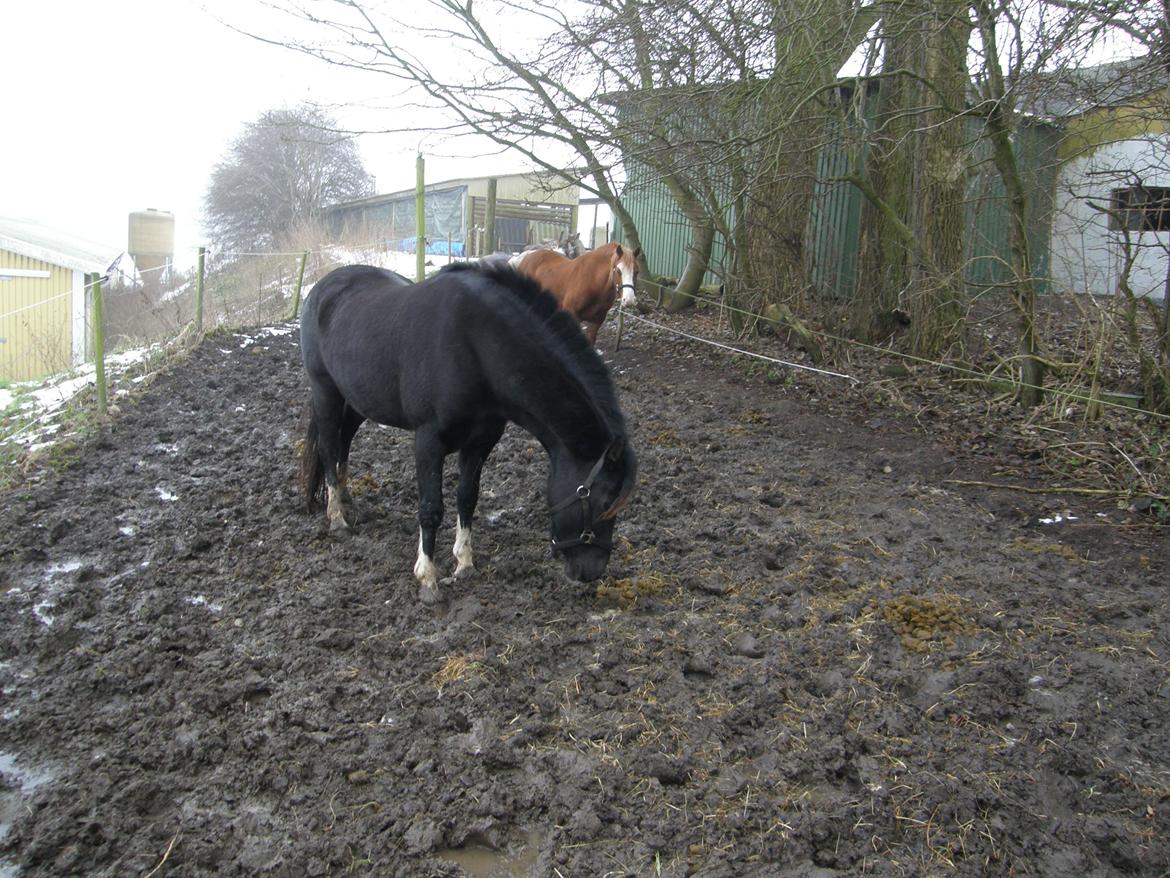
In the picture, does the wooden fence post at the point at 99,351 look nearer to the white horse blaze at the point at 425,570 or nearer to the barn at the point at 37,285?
the white horse blaze at the point at 425,570

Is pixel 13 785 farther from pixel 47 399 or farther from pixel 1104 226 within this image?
pixel 1104 226

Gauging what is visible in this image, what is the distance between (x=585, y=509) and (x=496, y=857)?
1.60 metres

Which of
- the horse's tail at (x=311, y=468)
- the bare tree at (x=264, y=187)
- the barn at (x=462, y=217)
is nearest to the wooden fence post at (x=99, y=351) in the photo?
the horse's tail at (x=311, y=468)

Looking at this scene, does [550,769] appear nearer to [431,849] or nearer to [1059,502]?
[431,849]

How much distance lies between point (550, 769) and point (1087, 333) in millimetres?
5607

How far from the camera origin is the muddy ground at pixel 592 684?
2402mm

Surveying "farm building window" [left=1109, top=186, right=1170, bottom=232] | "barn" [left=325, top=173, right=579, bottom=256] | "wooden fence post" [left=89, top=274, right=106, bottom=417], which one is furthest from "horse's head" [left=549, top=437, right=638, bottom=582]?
"barn" [left=325, top=173, right=579, bottom=256]

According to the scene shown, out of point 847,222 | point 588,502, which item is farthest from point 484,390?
point 847,222

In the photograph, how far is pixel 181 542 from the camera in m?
4.59

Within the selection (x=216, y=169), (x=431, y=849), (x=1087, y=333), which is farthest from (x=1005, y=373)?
(x=216, y=169)

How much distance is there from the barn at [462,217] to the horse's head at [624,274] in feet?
17.8

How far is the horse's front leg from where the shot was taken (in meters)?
4.15

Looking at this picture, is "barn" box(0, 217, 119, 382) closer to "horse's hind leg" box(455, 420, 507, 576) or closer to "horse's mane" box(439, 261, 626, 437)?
"horse's hind leg" box(455, 420, 507, 576)

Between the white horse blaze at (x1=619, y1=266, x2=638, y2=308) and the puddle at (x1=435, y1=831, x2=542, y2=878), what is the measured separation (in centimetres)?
776
